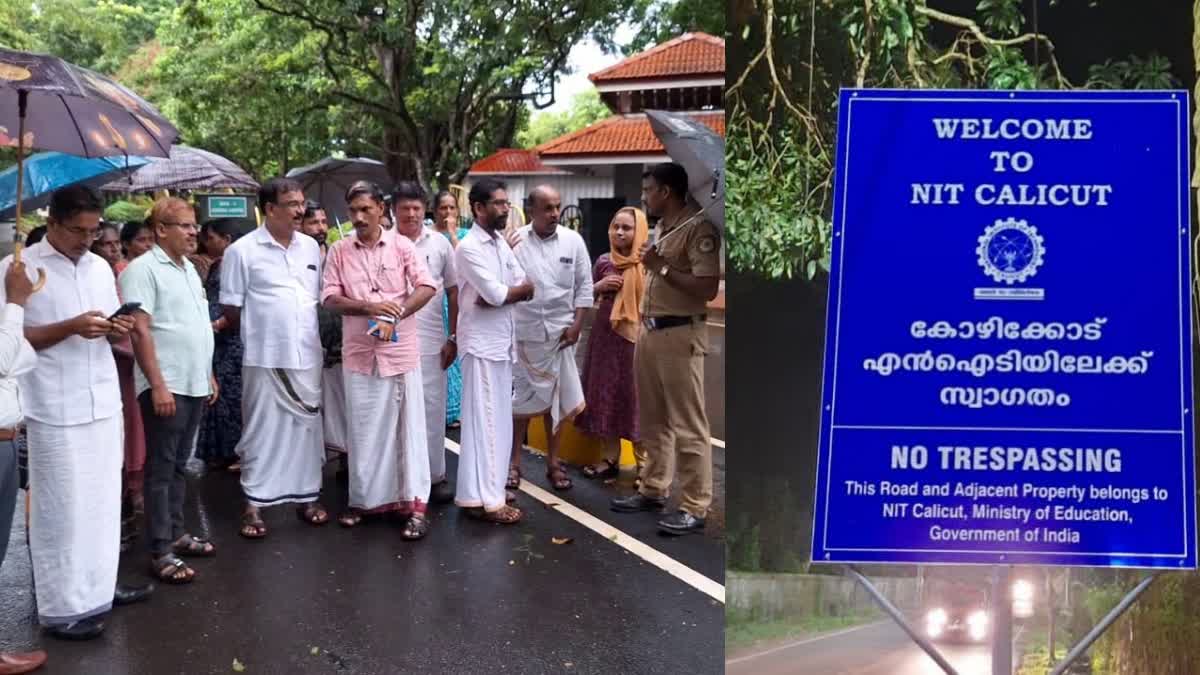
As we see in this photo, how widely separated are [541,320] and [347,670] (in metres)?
2.70

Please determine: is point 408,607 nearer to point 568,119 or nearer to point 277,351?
point 277,351

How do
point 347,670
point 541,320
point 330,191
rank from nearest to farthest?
point 347,670, point 541,320, point 330,191

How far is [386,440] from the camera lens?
5414 mm

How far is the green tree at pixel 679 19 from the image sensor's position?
30.6 feet

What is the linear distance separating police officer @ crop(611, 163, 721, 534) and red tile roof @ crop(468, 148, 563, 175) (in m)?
18.9

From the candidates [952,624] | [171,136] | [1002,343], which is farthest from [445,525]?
[1002,343]

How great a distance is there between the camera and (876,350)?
258 cm

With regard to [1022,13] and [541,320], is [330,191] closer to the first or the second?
[541,320]

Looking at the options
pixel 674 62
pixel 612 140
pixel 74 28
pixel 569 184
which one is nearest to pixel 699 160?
pixel 674 62

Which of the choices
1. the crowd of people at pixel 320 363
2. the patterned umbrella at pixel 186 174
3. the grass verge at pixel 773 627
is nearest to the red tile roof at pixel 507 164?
the patterned umbrella at pixel 186 174

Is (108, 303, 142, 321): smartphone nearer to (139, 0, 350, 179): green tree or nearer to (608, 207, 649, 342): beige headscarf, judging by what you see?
(608, 207, 649, 342): beige headscarf

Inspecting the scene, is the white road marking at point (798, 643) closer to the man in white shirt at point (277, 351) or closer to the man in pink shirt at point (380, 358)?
the man in pink shirt at point (380, 358)

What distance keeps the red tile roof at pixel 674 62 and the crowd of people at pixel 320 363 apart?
9.88 meters

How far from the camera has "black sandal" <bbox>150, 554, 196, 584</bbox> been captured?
15.1 feet
